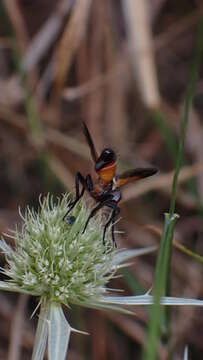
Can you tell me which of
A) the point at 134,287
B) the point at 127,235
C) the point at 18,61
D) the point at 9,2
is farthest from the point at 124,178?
the point at 9,2

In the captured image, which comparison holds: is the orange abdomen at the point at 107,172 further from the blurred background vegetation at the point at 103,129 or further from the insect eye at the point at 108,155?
the blurred background vegetation at the point at 103,129

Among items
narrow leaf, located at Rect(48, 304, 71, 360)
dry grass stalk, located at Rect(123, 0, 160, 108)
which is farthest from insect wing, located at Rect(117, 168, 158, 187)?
dry grass stalk, located at Rect(123, 0, 160, 108)

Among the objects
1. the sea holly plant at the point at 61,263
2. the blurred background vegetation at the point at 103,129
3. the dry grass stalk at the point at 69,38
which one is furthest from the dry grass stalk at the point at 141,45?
the sea holly plant at the point at 61,263

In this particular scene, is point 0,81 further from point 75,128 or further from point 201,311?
point 201,311

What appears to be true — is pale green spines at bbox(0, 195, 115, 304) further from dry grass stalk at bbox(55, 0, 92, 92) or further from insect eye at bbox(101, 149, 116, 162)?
dry grass stalk at bbox(55, 0, 92, 92)

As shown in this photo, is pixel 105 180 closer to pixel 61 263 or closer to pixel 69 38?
pixel 61 263

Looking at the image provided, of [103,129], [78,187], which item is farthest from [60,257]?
[103,129]
